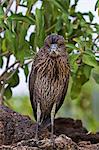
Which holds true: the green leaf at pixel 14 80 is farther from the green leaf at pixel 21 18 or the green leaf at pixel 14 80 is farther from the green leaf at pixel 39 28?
the green leaf at pixel 21 18

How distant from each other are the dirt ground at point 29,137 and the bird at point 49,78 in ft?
0.35

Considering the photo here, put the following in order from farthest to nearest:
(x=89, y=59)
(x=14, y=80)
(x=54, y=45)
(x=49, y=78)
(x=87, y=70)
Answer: (x=14, y=80)
(x=87, y=70)
(x=89, y=59)
(x=49, y=78)
(x=54, y=45)

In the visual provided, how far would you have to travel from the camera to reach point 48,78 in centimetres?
570

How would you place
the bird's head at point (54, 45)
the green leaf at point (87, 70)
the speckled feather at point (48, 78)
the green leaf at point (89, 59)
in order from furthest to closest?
the green leaf at point (87, 70) → the green leaf at point (89, 59) → the speckled feather at point (48, 78) → the bird's head at point (54, 45)

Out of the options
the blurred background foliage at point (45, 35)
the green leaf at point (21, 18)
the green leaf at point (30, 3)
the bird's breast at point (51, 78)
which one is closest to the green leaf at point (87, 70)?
the blurred background foliage at point (45, 35)

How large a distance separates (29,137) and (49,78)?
637 millimetres

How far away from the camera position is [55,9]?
20.5 feet

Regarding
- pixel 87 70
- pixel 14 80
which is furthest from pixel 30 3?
pixel 14 80

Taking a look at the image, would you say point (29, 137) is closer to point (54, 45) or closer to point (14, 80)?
point (54, 45)

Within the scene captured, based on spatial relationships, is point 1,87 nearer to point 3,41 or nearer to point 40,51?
point 3,41

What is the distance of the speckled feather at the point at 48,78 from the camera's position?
5.59m

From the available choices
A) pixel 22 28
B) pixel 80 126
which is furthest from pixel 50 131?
pixel 22 28

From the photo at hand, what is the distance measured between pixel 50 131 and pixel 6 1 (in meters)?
1.32

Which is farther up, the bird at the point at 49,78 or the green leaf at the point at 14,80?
the green leaf at the point at 14,80
